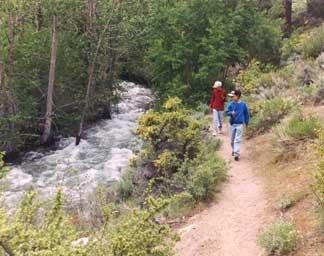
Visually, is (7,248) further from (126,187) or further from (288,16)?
(288,16)

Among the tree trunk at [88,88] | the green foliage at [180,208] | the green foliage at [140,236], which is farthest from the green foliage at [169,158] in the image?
the tree trunk at [88,88]

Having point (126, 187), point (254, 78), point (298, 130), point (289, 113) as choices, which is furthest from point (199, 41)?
point (298, 130)

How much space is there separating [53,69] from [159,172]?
7.89m

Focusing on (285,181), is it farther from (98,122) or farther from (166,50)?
(98,122)

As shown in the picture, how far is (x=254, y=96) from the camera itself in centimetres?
1645

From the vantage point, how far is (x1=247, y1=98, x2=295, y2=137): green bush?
13.7m

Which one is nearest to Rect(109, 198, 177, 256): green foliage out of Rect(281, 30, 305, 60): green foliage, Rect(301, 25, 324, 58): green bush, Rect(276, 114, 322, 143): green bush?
Rect(276, 114, 322, 143): green bush

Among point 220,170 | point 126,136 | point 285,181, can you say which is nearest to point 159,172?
point 220,170

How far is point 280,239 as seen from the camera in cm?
744

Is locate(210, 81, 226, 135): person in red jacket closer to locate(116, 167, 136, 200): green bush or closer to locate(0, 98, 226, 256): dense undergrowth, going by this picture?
locate(0, 98, 226, 256): dense undergrowth

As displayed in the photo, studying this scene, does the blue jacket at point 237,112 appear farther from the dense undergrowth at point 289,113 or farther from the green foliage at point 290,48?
the green foliage at point 290,48

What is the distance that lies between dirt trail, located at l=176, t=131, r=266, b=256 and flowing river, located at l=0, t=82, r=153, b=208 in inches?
159

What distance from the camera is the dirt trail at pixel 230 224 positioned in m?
8.30

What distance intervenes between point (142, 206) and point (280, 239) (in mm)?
3899
